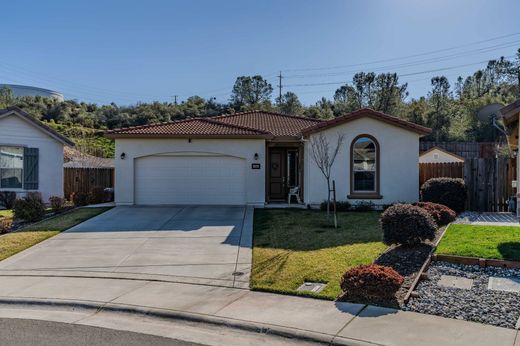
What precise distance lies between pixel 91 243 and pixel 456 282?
859 cm

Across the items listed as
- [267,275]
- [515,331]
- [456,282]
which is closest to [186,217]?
[267,275]

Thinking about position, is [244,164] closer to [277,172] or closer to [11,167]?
[277,172]

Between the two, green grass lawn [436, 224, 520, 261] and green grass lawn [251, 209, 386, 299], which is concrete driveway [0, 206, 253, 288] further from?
green grass lawn [436, 224, 520, 261]

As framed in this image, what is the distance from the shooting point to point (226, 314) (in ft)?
22.0

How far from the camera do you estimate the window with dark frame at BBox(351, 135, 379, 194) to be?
17.9 meters

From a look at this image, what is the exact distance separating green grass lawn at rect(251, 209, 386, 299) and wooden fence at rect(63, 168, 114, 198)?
11.1 meters

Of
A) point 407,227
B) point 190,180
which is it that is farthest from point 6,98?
point 407,227

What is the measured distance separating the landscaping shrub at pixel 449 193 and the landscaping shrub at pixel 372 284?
9939 mm

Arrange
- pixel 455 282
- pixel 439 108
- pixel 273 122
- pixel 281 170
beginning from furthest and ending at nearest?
pixel 439 108, pixel 273 122, pixel 281 170, pixel 455 282

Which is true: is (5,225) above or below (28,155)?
below

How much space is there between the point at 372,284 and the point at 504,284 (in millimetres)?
2392

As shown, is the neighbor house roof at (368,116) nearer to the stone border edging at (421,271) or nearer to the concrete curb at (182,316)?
the stone border edging at (421,271)

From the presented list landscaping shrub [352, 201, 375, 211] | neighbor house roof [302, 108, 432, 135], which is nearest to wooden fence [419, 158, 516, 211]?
neighbor house roof [302, 108, 432, 135]

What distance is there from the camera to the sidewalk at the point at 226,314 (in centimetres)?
582
